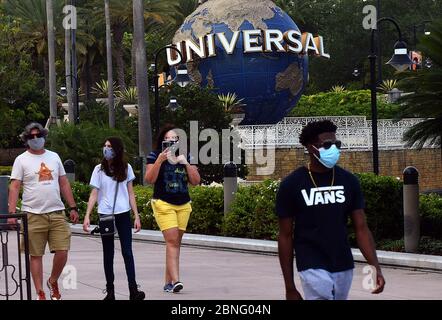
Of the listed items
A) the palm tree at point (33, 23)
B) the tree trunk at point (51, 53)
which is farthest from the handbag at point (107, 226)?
the palm tree at point (33, 23)

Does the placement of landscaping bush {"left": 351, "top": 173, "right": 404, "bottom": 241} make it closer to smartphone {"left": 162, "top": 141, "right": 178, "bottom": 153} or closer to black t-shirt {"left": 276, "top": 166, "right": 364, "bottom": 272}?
smartphone {"left": 162, "top": 141, "right": 178, "bottom": 153}

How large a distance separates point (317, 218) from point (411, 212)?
9.80m

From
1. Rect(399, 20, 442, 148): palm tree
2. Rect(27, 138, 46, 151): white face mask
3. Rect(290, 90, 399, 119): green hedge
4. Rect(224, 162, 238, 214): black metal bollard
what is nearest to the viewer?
Rect(27, 138, 46, 151): white face mask

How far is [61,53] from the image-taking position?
77.8 metres

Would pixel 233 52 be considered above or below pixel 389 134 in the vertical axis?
above

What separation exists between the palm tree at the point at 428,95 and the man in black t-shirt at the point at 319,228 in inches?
388

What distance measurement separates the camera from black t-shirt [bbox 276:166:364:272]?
783cm

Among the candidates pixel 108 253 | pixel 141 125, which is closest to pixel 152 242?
pixel 108 253

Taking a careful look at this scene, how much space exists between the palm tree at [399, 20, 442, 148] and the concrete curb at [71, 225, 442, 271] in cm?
194

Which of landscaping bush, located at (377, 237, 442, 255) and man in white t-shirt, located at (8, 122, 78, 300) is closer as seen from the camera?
man in white t-shirt, located at (8, 122, 78, 300)

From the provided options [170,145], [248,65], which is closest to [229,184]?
[170,145]

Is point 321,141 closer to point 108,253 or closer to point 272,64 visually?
point 108,253

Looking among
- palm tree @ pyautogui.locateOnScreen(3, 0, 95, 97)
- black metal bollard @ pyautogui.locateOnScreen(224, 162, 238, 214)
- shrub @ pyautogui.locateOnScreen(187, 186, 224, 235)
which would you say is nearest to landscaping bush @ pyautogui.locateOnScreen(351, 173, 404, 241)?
black metal bollard @ pyautogui.locateOnScreen(224, 162, 238, 214)
